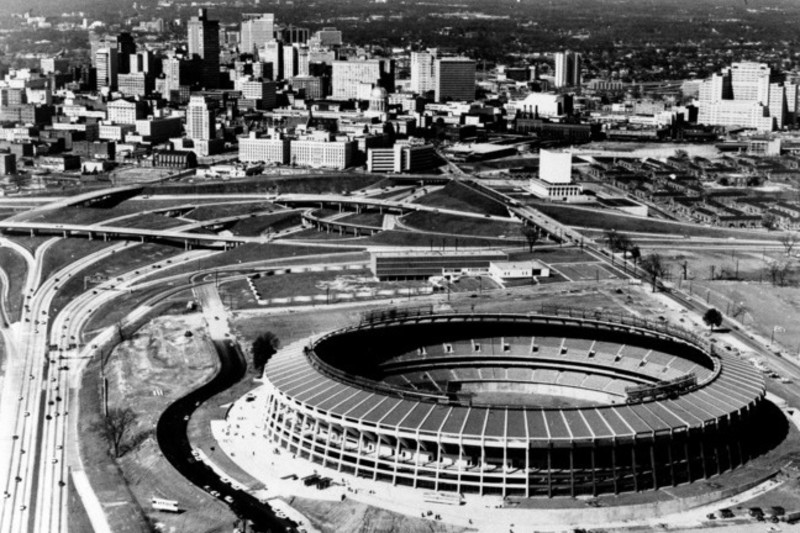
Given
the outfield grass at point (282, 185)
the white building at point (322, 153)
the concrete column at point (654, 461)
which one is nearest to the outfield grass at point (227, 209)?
the outfield grass at point (282, 185)

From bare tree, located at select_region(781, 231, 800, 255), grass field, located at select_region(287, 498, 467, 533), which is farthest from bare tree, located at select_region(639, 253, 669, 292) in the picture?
grass field, located at select_region(287, 498, 467, 533)

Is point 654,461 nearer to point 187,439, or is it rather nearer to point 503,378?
point 503,378

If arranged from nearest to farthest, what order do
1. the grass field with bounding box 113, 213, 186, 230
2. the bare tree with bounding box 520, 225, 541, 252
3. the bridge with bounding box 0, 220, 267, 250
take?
the bare tree with bounding box 520, 225, 541, 252 < the bridge with bounding box 0, 220, 267, 250 < the grass field with bounding box 113, 213, 186, 230

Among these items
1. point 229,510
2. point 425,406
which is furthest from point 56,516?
point 425,406

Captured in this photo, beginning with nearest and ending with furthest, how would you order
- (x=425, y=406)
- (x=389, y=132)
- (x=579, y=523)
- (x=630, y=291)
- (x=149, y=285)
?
(x=579, y=523) < (x=425, y=406) < (x=630, y=291) < (x=149, y=285) < (x=389, y=132)

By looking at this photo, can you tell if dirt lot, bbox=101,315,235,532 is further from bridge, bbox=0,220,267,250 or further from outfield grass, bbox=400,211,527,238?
outfield grass, bbox=400,211,527,238

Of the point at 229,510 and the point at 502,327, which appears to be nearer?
the point at 229,510

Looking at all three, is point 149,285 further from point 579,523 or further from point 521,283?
point 579,523
